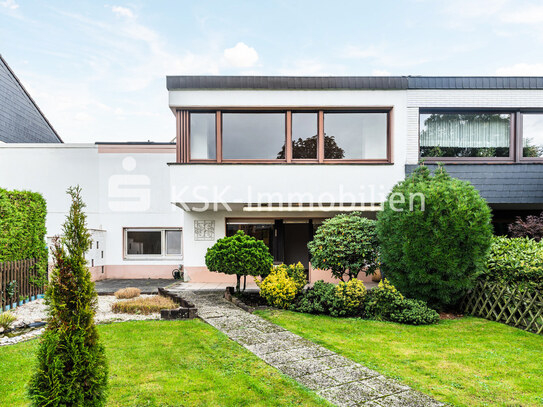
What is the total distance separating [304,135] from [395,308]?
6.94 m

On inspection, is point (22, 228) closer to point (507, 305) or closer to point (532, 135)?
point (507, 305)

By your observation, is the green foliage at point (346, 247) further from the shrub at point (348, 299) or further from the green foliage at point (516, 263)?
the green foliage at point (516, 263)

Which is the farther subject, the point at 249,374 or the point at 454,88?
the point at 454,88

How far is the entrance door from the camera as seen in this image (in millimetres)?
13945

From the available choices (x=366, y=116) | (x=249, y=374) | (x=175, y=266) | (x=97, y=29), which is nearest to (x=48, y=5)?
(x=97, y=29)

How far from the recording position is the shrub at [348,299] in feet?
27.0

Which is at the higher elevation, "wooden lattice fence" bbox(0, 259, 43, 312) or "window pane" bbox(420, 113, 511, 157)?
"window pane" bbox(420, 113, 511, 157)

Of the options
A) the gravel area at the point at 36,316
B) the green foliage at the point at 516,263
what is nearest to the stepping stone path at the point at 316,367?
the gravel area at the point at 36,316

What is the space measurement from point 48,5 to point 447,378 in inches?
675

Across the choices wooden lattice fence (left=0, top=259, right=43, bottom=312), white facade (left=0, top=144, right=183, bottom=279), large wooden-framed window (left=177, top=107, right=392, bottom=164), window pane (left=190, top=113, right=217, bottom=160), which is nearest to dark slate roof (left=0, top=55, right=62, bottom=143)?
white facade (left=0, top=144, right=183, bottom=279)

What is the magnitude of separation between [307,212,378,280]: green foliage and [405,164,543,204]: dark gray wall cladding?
4.95 m

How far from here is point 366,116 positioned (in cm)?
1268

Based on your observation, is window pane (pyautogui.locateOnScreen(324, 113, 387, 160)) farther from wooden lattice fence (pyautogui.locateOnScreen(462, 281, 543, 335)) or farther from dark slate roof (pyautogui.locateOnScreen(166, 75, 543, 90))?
wooden lattice fence (pyautogui.locateOnScreen(462, 281, 543, 335))

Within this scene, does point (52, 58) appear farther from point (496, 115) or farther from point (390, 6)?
point (496, 115)
